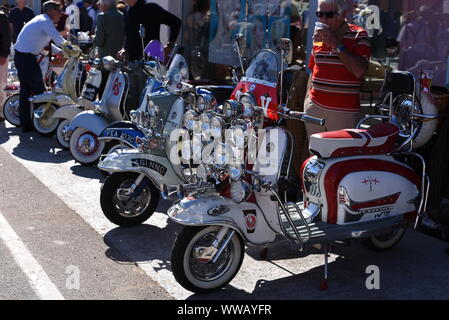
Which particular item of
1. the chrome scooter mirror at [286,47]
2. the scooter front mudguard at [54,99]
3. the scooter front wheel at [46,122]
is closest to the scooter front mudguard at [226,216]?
the chrome scooter mirror at [286,47]

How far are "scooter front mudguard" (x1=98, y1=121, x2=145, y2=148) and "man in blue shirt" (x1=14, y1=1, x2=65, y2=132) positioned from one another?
2.94 m

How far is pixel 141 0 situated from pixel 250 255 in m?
3.96

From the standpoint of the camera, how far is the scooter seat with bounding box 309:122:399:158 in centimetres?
428

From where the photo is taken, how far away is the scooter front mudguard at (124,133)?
580cm

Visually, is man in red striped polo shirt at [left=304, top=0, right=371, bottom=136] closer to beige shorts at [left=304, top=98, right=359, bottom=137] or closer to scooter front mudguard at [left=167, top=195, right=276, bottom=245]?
beige shorts at [left=304, top=98, right=359, bottom=137]

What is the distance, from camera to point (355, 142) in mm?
4332

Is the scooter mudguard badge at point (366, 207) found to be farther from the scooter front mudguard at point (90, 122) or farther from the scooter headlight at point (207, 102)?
the scooter front mudguard at point (90, 122)

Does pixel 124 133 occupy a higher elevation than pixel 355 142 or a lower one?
lower

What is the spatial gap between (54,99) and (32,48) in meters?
0.81

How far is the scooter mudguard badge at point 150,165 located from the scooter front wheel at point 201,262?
127 cm

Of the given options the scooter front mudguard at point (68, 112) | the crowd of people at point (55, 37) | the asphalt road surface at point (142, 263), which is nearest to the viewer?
the asphalt road surface at point (142, 263)

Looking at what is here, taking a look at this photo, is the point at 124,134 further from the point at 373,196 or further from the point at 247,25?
the point at 247,25

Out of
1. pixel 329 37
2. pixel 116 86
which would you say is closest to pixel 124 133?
pixel 116 86
